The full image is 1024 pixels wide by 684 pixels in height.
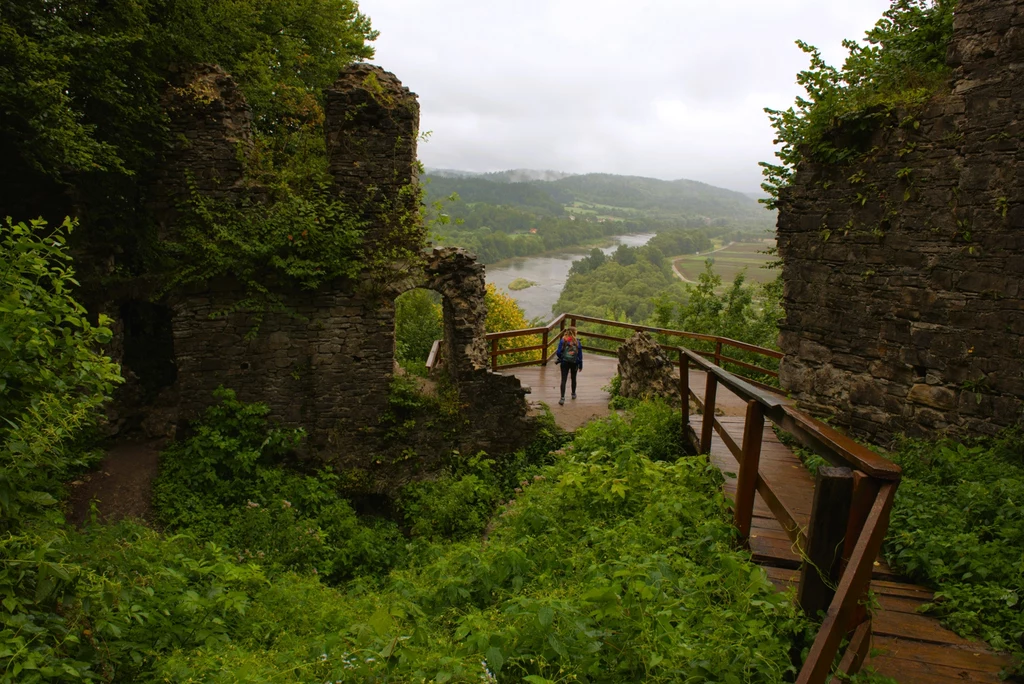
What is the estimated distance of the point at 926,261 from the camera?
6.18 meters

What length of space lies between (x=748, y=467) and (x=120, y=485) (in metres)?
8.48

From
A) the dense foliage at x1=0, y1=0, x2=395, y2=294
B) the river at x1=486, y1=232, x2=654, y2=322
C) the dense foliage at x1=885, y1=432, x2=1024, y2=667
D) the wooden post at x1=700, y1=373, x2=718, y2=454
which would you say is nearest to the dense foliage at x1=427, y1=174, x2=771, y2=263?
the river at x1=486, y1=232, x2=654, y2=322

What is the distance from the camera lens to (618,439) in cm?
600

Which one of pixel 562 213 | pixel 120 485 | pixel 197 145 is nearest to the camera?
pixel 120 485

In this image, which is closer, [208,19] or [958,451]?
[958,451]

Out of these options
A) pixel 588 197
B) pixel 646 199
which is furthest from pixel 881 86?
pixel 646 199

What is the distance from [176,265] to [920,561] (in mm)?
9482

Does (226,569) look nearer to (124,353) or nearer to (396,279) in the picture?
(396,279)

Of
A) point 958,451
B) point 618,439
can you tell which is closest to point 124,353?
point 618,439

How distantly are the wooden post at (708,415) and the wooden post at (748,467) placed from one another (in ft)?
3.71

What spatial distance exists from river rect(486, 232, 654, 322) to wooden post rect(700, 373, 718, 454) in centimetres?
3157

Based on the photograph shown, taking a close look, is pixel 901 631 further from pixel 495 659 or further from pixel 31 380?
pixel 31 380

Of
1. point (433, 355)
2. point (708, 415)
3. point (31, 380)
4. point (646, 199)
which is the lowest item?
point (433, 355)

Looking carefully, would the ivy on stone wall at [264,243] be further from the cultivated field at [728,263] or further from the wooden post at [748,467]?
the cultivated field at [728,263]
